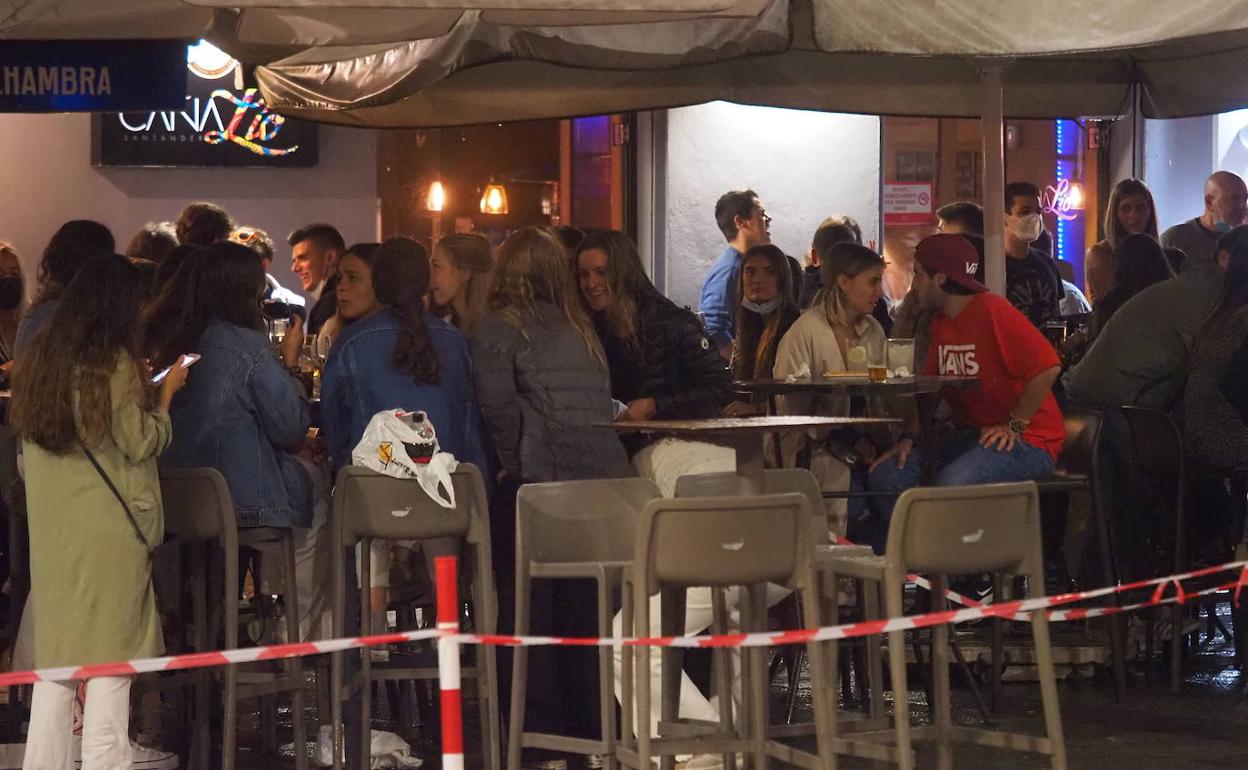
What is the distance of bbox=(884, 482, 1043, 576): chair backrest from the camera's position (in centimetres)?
579

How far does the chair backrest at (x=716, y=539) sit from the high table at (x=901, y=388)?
2008 millimetres

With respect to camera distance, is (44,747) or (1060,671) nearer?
(44,747)

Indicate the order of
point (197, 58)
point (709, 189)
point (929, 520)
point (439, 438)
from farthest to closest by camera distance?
point (197, 58), point (709, 189), point (439, 438), point (929, 520)

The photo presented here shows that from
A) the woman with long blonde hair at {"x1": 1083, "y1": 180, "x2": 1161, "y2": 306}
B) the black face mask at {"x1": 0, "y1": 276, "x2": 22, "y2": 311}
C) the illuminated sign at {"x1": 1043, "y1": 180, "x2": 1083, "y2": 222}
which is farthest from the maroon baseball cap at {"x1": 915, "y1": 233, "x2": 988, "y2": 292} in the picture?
the illuminated sign at {"x1": 1043, "y1": 180, "x2": 1083, "y2": 222}

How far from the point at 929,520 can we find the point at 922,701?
2.60m

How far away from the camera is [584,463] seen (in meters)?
7.01

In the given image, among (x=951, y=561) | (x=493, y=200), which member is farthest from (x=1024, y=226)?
(x=493, y=200)

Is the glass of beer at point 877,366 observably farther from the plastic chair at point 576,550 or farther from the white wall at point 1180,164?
the white wall at point 1180,164

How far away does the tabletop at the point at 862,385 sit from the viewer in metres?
7.55

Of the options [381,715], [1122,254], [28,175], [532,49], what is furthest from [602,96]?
[28,175]

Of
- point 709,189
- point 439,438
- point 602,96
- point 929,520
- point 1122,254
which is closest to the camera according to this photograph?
point 929,520

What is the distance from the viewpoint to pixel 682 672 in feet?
21.7

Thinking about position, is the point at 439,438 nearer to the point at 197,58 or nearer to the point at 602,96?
the point at 602,96

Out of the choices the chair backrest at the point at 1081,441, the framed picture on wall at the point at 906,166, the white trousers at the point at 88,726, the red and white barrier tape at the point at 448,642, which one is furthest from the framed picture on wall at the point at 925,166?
the white trousers at the point at 88,726
